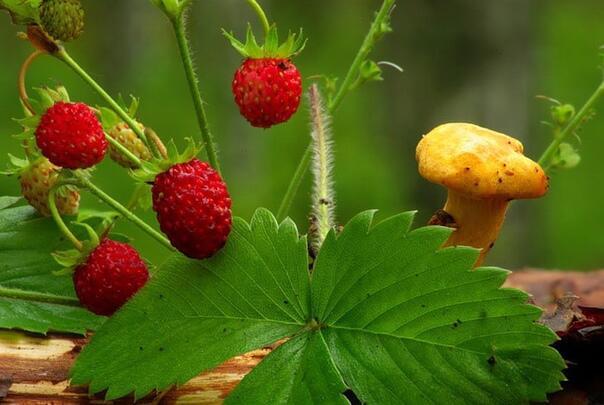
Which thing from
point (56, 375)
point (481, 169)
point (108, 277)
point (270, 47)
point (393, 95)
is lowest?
point (393, 95)

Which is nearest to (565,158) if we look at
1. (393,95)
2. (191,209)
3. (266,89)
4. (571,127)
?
(571,127)

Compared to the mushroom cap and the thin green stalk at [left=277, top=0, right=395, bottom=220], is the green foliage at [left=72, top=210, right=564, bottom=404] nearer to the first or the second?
the mushroom cap

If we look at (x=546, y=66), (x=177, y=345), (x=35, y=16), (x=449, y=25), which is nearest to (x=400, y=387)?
(x=177, y=345)

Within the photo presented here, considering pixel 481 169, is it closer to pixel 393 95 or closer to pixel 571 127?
pixel 571 127

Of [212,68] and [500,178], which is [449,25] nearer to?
[500,178]

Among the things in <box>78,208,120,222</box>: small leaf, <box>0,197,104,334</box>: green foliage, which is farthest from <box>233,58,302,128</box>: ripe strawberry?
<box>0,197,104,334</box>: green foliage

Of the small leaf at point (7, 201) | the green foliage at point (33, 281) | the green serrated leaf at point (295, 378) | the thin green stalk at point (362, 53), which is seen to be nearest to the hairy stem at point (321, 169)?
the thin green stalk at point (362, 53)
